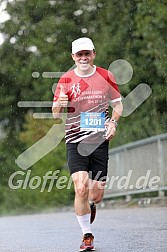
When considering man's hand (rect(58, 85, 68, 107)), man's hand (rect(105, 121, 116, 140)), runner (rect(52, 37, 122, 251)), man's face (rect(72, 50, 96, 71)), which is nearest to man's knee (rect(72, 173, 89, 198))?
runner (rect(52, 37, 122, 251))

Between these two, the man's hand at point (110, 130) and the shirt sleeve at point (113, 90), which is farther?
the shirt sleeve at point (113, 90)

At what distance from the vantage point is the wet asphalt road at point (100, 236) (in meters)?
9.08

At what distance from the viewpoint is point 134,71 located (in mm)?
28266

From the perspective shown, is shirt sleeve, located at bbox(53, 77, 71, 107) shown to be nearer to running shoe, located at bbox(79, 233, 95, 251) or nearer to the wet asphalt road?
running shoe, located at bbox(79, 233, 95, 251)

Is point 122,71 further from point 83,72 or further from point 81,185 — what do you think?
point 81,185

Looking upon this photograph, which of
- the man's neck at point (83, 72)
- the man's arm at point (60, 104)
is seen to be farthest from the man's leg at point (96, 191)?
the man's neck at point (83, 72)

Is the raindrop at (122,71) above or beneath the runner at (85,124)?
above

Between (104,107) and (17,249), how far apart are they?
166 centimetres

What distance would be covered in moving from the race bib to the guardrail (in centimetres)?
907

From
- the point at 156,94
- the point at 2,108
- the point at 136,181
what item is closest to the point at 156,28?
the point at 156,94

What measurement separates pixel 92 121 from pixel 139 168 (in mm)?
10411

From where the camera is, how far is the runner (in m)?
8.76

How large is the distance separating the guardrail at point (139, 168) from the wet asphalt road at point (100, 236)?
373 cm

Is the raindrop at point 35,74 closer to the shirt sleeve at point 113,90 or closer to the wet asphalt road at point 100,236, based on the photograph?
the wet asphalt road at point 100,236
